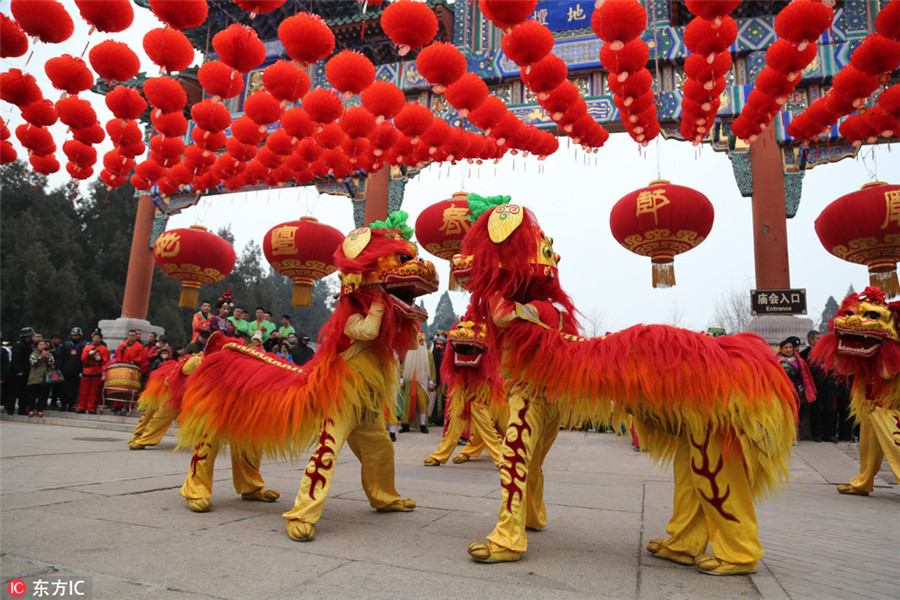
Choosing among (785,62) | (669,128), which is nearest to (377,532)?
(785,62)

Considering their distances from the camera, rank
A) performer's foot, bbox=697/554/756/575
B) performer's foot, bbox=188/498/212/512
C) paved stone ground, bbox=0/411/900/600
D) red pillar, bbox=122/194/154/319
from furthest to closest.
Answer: red pillar, bbox=122/194/154/319, performer's foot, bbox=188/498/212/512, performer's foot, bbox=697/554/756/575, paved stone ground, bbox=0/411/900/600

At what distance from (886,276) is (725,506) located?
6184mm

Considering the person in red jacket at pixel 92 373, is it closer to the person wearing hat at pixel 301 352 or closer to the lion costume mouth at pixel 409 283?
the person wearing hat at pixel 301 352

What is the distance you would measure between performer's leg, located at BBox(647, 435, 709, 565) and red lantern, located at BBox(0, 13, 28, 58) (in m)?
5.68

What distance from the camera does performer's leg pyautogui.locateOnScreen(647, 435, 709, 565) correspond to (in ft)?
7.69

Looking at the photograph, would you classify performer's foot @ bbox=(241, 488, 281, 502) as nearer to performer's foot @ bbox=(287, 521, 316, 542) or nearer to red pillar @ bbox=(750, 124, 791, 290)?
performer's foot @ bbox=(287, 521, 316, 542)

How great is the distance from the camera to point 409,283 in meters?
2.95

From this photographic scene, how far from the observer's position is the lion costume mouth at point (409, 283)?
295 cm

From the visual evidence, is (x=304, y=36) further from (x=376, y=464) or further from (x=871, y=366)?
(x=871, y=366)

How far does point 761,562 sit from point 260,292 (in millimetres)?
28101

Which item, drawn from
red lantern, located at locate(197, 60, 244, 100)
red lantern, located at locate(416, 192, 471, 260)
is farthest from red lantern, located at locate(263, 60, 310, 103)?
red lantern, located at locate(416, 192, 471, 260)

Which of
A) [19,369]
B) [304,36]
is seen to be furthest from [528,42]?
[19,369]

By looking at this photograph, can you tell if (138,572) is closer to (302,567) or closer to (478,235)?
(302,567)

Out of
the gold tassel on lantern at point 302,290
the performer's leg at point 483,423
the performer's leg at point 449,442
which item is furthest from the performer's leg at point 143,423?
the performer's leg at point 483,423
